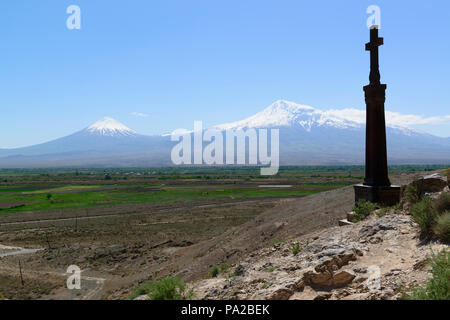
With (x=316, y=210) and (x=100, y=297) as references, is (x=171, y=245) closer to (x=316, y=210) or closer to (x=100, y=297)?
(x=100, y=297)

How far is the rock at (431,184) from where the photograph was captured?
1002cm

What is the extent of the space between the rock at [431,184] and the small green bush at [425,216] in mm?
2067

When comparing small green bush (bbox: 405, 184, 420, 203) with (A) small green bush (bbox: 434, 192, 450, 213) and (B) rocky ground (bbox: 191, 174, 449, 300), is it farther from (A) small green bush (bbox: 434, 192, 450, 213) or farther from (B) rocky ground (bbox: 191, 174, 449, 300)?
(A) small green bush (bbox: 434, 192, 450, 213)

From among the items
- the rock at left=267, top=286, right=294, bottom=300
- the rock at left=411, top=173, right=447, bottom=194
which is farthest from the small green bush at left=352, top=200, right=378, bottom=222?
the rock at left=267, top=286, right=294, bottom=300

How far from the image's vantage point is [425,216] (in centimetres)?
784

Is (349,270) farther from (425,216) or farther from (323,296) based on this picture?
(425,216)

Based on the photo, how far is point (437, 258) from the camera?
19.5 feet

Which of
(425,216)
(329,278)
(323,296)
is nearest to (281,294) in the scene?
(323,296)

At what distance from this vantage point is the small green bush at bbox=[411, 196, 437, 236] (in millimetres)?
7723

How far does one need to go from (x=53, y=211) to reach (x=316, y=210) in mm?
36867

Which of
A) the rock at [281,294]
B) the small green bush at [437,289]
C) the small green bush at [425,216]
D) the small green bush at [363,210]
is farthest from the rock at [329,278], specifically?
the small green bush at [363,210]

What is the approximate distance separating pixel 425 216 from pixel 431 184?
9.46 feet
